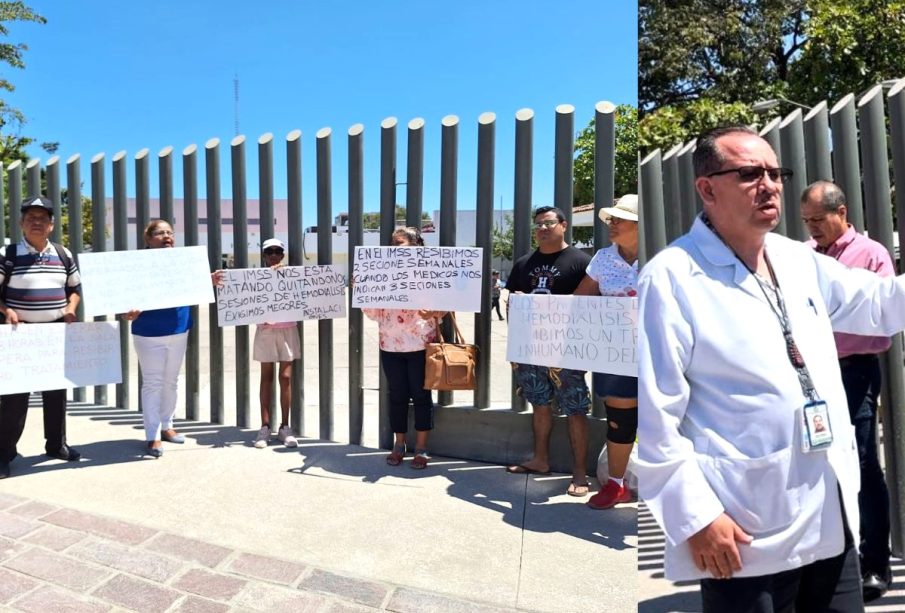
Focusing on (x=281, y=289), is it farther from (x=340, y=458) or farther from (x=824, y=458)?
(x=824, y=458)

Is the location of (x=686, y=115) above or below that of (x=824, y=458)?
above

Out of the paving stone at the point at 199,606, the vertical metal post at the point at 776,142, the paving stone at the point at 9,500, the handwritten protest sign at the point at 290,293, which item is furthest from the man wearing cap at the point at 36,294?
the vertical metal post at the point at 776,142

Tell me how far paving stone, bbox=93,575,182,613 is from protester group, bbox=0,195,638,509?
6.39 ft

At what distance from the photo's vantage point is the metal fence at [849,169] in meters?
2.64

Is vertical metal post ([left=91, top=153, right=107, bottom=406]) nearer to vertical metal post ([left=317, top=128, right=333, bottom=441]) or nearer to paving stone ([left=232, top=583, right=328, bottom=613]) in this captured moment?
vertical metal post ([left=317, top=128, right=333, bottom=441])

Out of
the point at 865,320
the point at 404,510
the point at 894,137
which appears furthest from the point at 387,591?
the point at 894,137

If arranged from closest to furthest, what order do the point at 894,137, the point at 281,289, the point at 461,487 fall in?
the point at 894,137 → the point at 461,487 → the point at 281,289

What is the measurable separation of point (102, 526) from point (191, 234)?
2747 millimetres

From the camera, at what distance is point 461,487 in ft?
14.2

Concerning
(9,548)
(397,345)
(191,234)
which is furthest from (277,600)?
(191,234)

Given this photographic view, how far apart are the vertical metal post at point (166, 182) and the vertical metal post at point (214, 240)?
371 mm

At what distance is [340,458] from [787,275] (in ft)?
12.5

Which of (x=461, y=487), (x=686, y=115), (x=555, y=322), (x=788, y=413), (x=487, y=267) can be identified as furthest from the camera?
(x=487, y=267)

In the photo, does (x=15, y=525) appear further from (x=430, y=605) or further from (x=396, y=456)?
(x=430, y=605)
